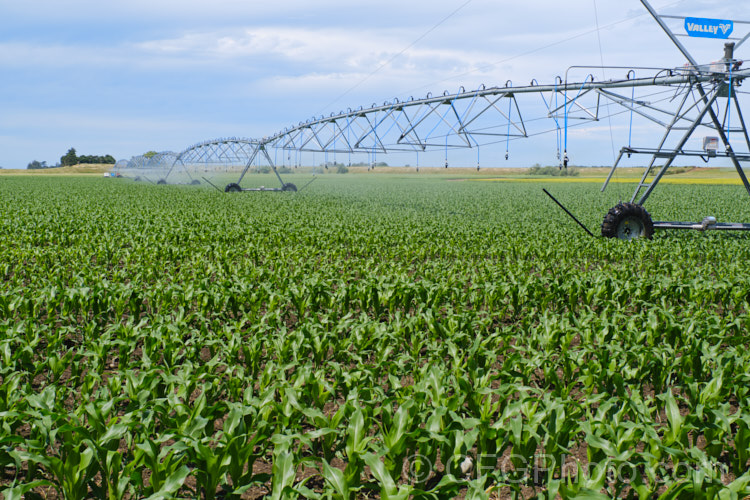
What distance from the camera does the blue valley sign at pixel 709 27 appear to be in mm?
12883

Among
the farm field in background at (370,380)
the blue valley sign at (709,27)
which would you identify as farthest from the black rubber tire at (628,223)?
the blue valley sign at (709,27)

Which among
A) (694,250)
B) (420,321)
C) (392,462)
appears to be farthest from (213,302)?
(694,250)

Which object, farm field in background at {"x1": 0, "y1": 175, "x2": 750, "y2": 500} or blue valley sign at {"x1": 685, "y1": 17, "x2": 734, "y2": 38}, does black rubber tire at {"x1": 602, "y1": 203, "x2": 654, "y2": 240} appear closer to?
farm field in background at {"x1": 0, "y1": 175, "x2": 750, "y2": 500}

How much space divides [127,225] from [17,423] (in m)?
12.7

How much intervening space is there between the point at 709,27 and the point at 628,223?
509cm

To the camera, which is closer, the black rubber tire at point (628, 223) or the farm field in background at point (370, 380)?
the farm field in background at point (370, 380)

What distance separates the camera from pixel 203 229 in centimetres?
1471

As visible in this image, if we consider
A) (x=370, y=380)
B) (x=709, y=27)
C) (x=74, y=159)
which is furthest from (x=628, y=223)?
(x=74, y=159)

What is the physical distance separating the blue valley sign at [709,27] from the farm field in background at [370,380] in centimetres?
546

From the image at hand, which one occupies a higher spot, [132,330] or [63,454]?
[132,330]

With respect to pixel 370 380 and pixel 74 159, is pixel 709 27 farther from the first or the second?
pixel 74 159

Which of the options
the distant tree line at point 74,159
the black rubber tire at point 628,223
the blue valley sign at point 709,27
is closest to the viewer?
the blue valley sign at point 709,27

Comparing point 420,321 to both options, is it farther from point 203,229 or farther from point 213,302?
point 203,229

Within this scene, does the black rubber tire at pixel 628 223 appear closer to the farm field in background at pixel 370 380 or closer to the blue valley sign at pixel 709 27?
the farm field in background at pixel 370 380
